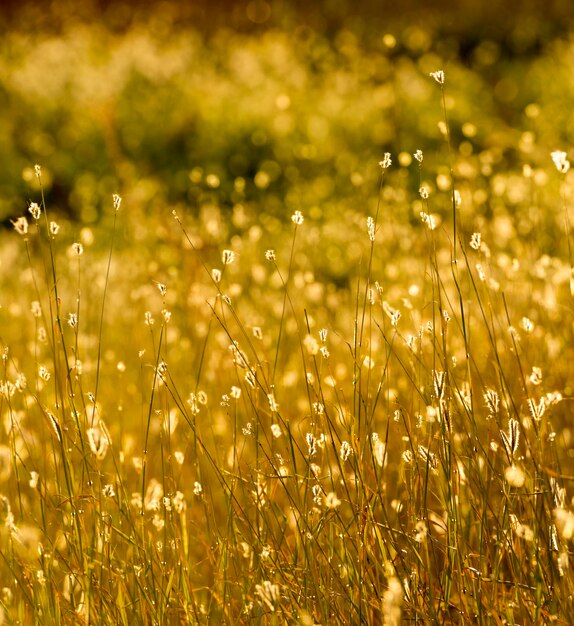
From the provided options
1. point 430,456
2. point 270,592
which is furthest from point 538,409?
point 270,592

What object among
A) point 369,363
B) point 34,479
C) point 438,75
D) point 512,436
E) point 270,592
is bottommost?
→ point 270,592

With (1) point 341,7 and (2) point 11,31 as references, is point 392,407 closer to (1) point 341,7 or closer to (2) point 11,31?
(1) point 341,7

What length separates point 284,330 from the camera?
3230mm

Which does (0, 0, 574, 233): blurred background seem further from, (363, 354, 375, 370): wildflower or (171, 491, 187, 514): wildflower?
(171, 491, 187, 514): wildflower

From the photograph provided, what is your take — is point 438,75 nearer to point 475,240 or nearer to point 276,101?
point 475,240

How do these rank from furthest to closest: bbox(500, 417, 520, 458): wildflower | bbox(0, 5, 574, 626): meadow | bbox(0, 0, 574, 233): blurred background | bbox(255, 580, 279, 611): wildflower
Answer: bbox(0, 0, 574, 233): blurred background < bbox(0, 5, 574, 626): meadow < bbox(500, 417, 520, 458): wildflower < bbox(255, 580, 279, 611): wildflower

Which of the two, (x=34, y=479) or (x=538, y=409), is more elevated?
(x=538, y=409)

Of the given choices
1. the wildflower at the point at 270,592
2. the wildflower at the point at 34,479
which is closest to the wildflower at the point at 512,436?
the wildflower at the point at 270,592

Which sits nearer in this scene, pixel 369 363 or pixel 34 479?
pixel 34 479

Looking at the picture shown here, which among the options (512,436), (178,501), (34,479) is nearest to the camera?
(512,436)

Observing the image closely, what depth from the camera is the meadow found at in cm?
143

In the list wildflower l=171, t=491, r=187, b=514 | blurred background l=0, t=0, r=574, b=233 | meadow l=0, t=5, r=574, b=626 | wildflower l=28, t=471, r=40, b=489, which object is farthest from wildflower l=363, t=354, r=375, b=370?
blurred background l=0, t=0, r=574, b=233

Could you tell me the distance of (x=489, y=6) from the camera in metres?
10.8

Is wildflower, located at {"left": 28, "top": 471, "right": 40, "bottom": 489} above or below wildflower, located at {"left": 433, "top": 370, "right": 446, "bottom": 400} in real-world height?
below
